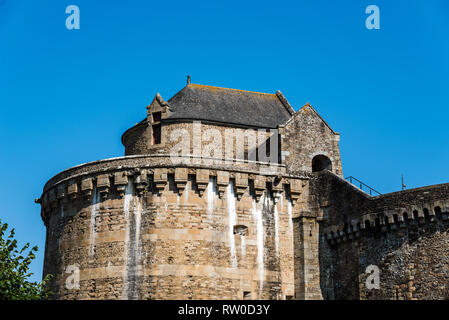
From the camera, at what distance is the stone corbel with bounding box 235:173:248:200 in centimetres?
3550

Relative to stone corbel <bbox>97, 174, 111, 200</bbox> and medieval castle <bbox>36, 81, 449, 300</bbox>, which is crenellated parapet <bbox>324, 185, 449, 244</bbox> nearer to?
medieval castle <bbox>36, 81, 449, 300</bbox>

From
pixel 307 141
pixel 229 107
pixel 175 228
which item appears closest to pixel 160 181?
pixel 175 228

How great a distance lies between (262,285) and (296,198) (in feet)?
15.3

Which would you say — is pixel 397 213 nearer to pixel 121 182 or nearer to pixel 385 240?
pixel 385 240

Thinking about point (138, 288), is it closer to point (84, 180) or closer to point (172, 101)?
point (84, 180)

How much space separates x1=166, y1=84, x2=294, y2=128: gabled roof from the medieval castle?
1.33m

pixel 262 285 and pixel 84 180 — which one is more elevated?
pixel 84 180

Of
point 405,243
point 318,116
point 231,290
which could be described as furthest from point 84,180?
point 405,243

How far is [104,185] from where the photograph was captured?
35.7 metres

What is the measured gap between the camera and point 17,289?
31438 mm

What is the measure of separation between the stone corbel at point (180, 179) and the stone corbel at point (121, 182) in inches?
95.3

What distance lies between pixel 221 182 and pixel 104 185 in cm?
550

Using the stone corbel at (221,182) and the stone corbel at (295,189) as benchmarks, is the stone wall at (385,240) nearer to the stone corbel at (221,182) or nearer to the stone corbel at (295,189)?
the stone corbel at (295,189)
